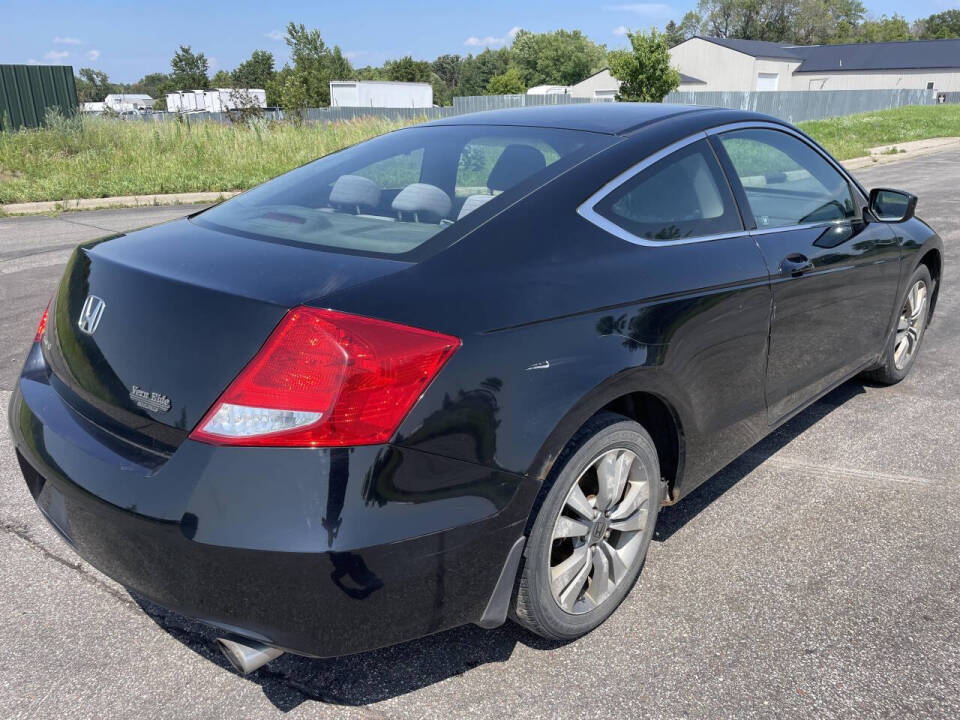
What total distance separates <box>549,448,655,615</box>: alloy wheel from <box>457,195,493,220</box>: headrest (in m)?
0.85

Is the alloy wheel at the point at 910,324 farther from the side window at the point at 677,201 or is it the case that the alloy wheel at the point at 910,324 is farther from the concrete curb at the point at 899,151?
the concrete curb at the point at 899,151

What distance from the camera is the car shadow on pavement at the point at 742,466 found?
3.38 meters

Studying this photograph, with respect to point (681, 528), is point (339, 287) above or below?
above

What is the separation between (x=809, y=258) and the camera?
10.9 feet

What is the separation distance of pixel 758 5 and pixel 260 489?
421 ft

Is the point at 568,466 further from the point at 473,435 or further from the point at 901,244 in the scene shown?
the point at 901,244

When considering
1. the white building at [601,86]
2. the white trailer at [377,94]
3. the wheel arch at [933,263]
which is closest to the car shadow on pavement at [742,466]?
the wheel arch at [933,263]

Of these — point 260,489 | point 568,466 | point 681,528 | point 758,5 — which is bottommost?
point 681,528

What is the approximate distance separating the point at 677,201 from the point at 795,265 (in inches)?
27.7

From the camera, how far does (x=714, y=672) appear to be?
2418mm

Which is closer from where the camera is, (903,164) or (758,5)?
(903,164)

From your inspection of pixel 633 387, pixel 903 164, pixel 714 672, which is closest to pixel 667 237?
pixel 633 387

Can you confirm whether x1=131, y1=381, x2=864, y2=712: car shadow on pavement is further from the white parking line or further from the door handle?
the white parking line

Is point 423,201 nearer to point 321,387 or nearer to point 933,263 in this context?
point 321,387
